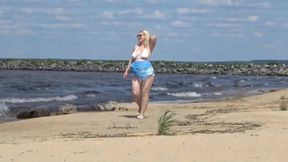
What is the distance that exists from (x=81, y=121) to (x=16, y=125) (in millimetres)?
1642

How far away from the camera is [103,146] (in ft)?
28.8

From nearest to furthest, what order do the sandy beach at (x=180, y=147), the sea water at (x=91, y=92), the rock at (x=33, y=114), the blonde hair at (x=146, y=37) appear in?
1. the sandy beach at (x=180, y=147)
2. the blonde hair at (x=146, y=37)
3. the rock at (x=33, y=114)
4. the sea water at (x=91, y=92)

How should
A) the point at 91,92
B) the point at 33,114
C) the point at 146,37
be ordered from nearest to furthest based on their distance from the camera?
the point at 146,37 → the point at 33,114 → the point at 91,92

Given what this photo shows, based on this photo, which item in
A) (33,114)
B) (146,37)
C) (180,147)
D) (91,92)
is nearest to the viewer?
(180,147)

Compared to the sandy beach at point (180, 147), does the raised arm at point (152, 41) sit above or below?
above

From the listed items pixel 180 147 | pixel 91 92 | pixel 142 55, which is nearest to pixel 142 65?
pixel 142 55

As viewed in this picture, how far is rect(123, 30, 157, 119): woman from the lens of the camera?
13.5 metres

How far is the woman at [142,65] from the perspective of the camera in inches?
531

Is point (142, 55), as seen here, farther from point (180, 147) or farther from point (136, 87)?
point (180, 147)

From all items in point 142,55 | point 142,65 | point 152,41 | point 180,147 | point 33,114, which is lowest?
point 33,114

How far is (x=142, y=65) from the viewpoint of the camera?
1353 centimetres

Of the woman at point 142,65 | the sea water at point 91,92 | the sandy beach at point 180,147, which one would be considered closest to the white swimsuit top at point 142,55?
the woman at point 142,65

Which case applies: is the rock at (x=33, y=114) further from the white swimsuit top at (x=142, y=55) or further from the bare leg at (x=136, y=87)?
the white swimsuit top at (x=142, y=55)

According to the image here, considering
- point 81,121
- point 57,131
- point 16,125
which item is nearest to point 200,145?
point 57,131
